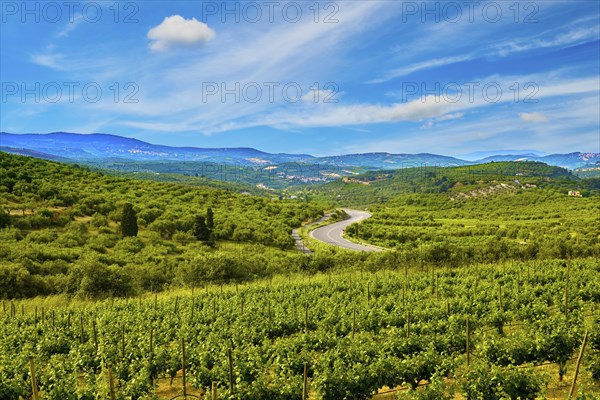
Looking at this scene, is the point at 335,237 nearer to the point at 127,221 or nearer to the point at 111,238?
the point at 127,221

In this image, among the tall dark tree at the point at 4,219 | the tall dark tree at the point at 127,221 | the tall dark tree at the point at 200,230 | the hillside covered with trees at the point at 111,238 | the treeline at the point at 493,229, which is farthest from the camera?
the tall dark tree at the point at 200,230

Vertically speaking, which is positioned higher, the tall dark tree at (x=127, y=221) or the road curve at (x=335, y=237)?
the tall dark tree at (x=127, y=221)

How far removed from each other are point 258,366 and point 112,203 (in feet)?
211

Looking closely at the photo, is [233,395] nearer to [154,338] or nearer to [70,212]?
[154,338]

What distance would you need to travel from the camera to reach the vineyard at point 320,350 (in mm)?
10914

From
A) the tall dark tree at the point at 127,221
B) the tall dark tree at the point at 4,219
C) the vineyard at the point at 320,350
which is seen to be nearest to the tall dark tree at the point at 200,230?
the tall dark tree at the point at 127,221

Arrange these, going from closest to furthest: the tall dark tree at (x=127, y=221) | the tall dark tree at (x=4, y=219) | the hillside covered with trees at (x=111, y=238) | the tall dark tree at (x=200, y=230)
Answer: the hillside covered with trees at (x=111, y=238)
the tall dark tree at (x=4, y=219)
the tall dark tree at (x=127, y=221)
the tall dark tree at (x=200, y=230)

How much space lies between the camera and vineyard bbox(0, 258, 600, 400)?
10914 mm

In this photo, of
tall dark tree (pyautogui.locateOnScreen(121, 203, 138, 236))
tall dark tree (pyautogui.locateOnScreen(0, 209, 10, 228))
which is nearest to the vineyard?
tall dark tree (pyautogui.locateOnScreen(121, 203, 138, 236))

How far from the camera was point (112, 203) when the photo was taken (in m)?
67.3

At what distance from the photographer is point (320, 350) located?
1590 cm

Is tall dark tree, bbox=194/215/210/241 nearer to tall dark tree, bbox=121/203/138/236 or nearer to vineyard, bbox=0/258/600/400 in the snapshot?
tall dark tree, bbox=121/203/138/236

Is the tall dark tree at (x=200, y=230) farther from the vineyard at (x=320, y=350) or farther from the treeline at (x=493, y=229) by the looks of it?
the vineyard at (x=320, y=350)

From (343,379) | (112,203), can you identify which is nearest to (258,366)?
(343,379)
